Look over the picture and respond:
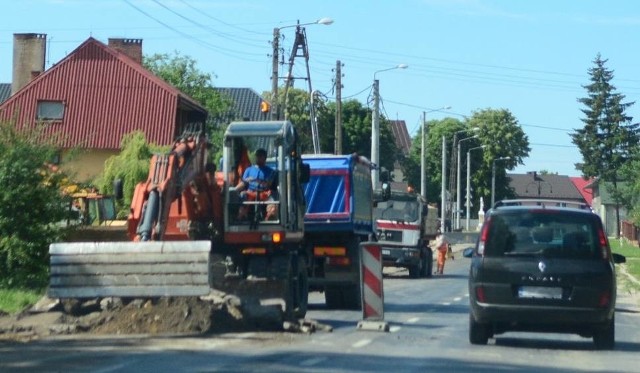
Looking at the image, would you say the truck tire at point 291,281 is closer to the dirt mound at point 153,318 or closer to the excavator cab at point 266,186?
the excavator cab at point 266,186

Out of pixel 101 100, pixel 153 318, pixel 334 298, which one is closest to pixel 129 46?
pixel 101 100

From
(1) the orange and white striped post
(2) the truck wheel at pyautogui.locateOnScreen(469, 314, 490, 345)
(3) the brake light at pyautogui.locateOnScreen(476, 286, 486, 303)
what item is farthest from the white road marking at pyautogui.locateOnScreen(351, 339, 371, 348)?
(1) the orange and white striped post

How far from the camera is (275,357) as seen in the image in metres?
14.1

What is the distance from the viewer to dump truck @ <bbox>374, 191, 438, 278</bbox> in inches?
1618

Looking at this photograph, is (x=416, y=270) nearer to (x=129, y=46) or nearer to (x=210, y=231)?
(x=210, y=231)

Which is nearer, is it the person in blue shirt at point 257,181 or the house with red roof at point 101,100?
the person in blue shirt at point 257,181

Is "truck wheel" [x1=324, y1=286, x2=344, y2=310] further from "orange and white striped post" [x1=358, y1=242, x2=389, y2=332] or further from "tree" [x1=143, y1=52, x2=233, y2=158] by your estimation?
"tree" [x1=143, y1=52, x2=233, y2=158]

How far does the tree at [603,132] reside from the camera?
116750 millimetres

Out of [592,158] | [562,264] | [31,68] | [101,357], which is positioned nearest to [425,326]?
[562,264]

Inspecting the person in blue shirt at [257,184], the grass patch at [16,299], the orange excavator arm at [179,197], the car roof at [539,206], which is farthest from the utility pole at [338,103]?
the car roof at [539,206]

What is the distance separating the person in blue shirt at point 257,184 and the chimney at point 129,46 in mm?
47903

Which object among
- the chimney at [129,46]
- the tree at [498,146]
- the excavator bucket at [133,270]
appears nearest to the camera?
the excavator bucket at [133,270]

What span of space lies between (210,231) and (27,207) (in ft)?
22.5

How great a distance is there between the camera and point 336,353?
1462cm
